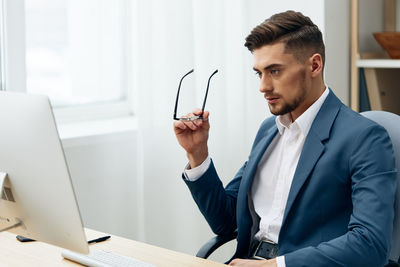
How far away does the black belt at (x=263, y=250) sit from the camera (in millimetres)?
1698

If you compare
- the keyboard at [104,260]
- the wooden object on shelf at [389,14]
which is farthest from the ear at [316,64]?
the wooden object on shelf at [389,14]

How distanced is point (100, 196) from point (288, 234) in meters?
1.17

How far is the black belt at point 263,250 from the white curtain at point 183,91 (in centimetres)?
88

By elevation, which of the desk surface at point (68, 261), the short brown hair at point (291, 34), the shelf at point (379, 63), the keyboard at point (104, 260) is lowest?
the desk surface at point (68, 261)

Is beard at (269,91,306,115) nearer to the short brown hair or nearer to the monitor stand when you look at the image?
the short brown hair

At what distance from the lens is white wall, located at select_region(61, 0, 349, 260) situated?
2527 millimetres

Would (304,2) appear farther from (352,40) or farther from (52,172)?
(52,172)

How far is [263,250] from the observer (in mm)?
1728

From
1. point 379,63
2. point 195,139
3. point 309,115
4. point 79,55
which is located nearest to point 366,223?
point 309,115

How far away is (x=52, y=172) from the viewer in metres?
1.15

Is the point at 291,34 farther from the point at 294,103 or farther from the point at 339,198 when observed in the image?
the point at 339,198

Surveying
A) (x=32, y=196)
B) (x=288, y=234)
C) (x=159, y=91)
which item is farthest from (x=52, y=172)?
(x=159, y=91)

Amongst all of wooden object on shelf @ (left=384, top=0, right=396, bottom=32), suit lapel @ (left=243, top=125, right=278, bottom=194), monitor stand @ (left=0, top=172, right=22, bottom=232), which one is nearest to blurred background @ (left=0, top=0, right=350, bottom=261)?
wooden object on shelf @ (left=384, top=0, right=396, bottom=32)

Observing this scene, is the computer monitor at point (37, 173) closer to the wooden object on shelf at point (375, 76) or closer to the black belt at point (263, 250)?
the black belt at point (263, 250)
